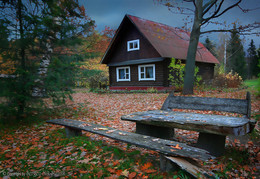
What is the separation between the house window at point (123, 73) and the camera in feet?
56.1

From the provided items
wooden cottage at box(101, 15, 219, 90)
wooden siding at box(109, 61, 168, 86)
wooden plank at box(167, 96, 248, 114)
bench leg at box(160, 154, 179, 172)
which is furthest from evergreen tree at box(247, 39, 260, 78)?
bench leg at box(160, 154, 179, 172)

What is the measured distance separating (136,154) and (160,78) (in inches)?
473

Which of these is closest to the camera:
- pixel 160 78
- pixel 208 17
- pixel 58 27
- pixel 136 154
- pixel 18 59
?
pixel 136 154

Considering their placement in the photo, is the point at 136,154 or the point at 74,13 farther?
the point at 74,13

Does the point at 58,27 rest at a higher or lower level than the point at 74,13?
lower

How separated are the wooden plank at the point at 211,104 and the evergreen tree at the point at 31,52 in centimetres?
302

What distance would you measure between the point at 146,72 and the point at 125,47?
3.17 metres

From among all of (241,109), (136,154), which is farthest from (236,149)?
(136,154)

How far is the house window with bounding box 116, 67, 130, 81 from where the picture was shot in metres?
17.1

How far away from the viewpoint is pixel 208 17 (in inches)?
385

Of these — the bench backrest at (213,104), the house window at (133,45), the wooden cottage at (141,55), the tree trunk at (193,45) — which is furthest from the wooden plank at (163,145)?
the house window at (133,45)

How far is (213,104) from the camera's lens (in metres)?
3.63

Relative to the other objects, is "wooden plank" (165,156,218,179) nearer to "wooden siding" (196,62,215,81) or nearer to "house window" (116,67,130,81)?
"house window" (116,67,130,81)

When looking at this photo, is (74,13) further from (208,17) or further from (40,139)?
(208,17)
